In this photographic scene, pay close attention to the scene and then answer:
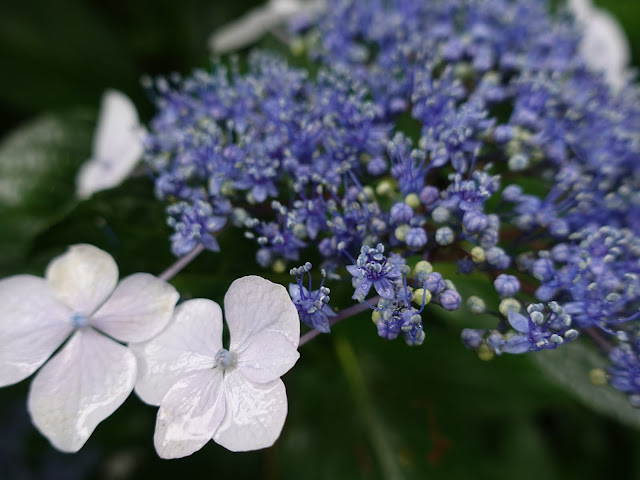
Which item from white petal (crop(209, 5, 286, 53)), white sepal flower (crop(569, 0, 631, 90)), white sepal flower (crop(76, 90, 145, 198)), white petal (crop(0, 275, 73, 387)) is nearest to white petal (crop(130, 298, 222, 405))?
white petal (crop(0, 275, 73, 387))

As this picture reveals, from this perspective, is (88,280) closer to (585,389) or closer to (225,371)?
(225,371)

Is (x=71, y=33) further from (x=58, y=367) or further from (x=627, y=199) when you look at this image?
(x=627, y=199)

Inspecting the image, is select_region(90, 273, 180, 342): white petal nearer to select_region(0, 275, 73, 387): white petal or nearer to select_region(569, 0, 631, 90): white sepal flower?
select_region(0, 275, 73, 387): white petal

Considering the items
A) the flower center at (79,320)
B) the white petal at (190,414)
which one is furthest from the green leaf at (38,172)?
the white petal at (190,414)

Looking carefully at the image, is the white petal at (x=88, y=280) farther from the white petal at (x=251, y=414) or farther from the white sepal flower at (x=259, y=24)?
the white sepal flower at (x=259, y=24)

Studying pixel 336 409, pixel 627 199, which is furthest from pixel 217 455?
pixel 627 199
